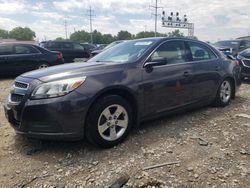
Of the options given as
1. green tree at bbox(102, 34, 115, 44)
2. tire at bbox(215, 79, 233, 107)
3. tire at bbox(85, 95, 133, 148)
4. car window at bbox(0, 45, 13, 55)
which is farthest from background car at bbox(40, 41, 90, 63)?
green tree at bbox(102, 34, 115, 44)

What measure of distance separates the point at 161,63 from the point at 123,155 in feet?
5.09

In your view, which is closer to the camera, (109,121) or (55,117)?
(55,117)

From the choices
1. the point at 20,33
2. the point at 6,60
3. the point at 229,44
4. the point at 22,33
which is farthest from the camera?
the point at 20,33

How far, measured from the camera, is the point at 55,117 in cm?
365

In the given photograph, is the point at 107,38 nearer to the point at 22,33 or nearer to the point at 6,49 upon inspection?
the point at 22,33

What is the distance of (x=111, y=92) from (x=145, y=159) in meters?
1.02

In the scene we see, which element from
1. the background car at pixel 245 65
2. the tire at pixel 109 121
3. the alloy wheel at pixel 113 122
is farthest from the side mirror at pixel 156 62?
the background car at pixel 245 65

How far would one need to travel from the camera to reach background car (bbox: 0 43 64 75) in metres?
11.2

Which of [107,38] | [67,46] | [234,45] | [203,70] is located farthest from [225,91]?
[107,38]

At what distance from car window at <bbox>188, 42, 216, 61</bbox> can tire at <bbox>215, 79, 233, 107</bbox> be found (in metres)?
0.67

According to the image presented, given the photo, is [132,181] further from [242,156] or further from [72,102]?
[242,156]

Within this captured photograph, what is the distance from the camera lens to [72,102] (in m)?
3.67

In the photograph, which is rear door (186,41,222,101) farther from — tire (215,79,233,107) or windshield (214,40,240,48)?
windshield (214,40,240,48)

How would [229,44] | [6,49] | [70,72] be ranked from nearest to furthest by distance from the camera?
1. [70,72]
2. [6,49]
3. [229,44]
